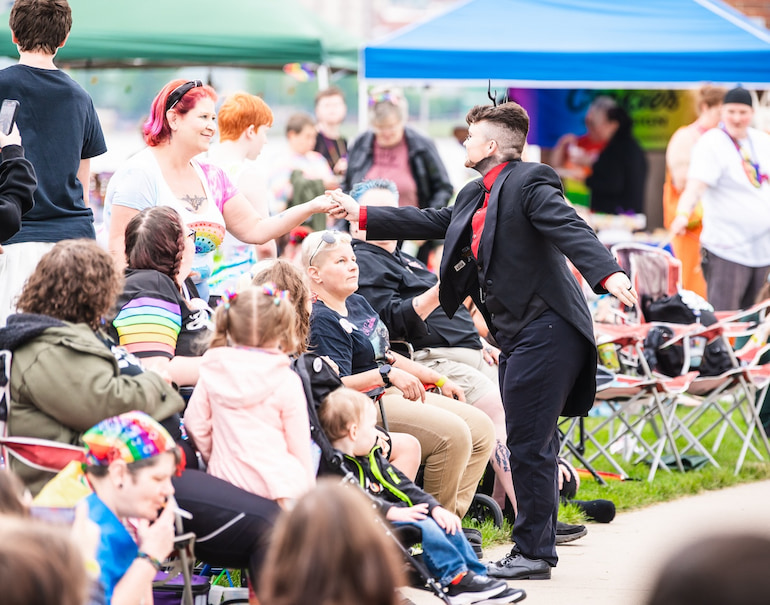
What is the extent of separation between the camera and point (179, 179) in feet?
16.9

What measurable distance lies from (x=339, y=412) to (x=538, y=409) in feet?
3.26

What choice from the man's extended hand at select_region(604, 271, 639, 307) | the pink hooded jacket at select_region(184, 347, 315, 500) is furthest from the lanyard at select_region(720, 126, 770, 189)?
the pink hooded jacket at select_region(184, 347, 315, 500)

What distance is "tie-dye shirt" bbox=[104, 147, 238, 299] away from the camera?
4.98 meters

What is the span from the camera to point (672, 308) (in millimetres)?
7805

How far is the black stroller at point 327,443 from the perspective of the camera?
13.2ft

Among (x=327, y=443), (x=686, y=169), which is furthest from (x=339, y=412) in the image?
(x=686, y=169)

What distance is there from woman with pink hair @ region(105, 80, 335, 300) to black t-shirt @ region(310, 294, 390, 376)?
542mm

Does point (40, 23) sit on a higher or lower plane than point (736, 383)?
higher

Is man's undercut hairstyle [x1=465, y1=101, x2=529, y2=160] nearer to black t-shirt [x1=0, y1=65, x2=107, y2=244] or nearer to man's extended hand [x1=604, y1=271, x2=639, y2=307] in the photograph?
man's extended hand [x1=604, y1=271, x2=639, y2=307]

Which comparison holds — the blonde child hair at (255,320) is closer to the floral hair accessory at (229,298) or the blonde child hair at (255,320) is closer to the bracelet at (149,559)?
the floral hair accessory at (229,298)

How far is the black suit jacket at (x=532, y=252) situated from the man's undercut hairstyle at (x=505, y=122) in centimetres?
9

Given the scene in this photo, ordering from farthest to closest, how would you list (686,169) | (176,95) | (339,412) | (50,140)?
1. (686,169)
2. (176,95)
3. (50,140)
4. (339,412)

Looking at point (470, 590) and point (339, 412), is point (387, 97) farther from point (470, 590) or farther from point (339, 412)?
point (470, 590)

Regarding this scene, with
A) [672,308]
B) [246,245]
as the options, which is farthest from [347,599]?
[672,308]
